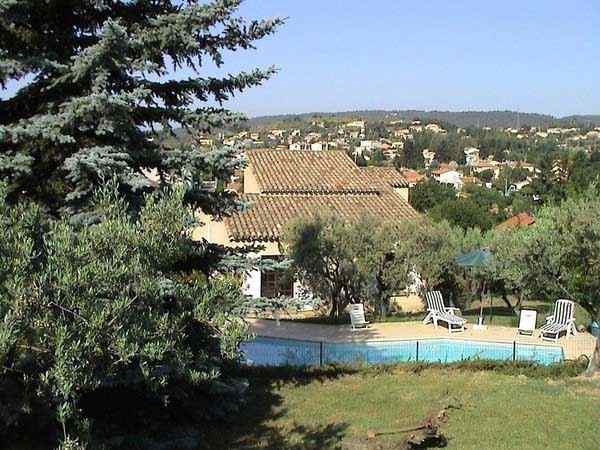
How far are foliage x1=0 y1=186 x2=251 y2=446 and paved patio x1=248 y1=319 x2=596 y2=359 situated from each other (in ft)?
43.3

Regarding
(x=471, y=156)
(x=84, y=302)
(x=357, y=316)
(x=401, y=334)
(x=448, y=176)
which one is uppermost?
(x=471, y=156)

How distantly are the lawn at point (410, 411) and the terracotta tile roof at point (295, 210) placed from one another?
11.0m

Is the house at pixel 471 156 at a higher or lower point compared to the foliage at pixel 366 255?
higher

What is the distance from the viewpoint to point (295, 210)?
92.4 ft

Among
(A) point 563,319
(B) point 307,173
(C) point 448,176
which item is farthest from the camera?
(C) point 448,176

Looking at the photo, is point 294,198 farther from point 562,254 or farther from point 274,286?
point 562,254

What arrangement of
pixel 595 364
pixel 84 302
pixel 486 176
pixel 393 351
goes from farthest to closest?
pixel 486 176, pixel 393 351, pixel 595 364, pixel 84 302

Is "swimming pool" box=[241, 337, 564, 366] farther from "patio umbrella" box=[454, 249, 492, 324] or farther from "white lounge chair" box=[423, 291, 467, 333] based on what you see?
"patio umbrella" box=[454, 249, 492, 324]

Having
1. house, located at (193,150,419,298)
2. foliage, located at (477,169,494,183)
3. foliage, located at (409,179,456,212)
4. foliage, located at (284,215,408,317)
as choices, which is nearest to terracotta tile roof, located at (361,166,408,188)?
house, located at (193,150,419,298)

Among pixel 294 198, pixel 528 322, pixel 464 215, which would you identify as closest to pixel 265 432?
pixel 528 322

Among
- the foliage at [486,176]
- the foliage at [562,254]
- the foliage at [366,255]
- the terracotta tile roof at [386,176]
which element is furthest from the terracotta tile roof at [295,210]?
the foliage at [486,176]

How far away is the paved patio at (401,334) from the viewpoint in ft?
64.6

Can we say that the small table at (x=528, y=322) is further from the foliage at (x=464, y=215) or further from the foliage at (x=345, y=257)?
the foliage at (x=464, y=215)

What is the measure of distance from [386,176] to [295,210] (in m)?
9.73
